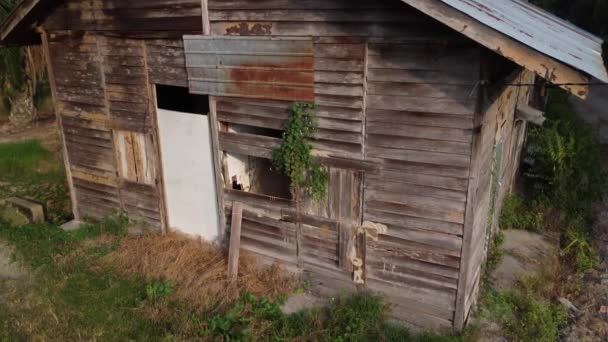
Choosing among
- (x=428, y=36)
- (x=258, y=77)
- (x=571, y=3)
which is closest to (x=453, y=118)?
(x=428, y=36)

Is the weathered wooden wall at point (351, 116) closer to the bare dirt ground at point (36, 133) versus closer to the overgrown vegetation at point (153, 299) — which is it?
the overgrown vegetation at point (153, 299)

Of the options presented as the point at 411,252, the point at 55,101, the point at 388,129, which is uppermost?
the point at 388,129

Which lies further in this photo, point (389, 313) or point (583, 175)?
point (583, 175)

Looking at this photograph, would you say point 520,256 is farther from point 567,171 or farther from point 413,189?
point 413,189

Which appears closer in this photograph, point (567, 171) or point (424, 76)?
point (424, 76)

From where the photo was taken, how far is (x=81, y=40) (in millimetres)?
8008

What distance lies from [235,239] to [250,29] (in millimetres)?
3059

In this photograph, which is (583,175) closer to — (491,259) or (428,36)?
(491,259)

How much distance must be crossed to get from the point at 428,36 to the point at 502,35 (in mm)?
936

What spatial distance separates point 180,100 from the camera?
9.55 metres

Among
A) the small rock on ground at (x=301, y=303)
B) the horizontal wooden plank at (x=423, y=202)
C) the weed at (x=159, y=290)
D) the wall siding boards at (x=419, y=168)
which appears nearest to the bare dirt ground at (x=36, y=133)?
the weed at (x=159, y=290)

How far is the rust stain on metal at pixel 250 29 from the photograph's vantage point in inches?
240

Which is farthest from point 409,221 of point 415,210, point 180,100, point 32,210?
point 32,210

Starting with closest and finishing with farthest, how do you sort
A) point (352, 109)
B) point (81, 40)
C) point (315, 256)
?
point (352, 109) → point (315, 256) → point (81, 40)
